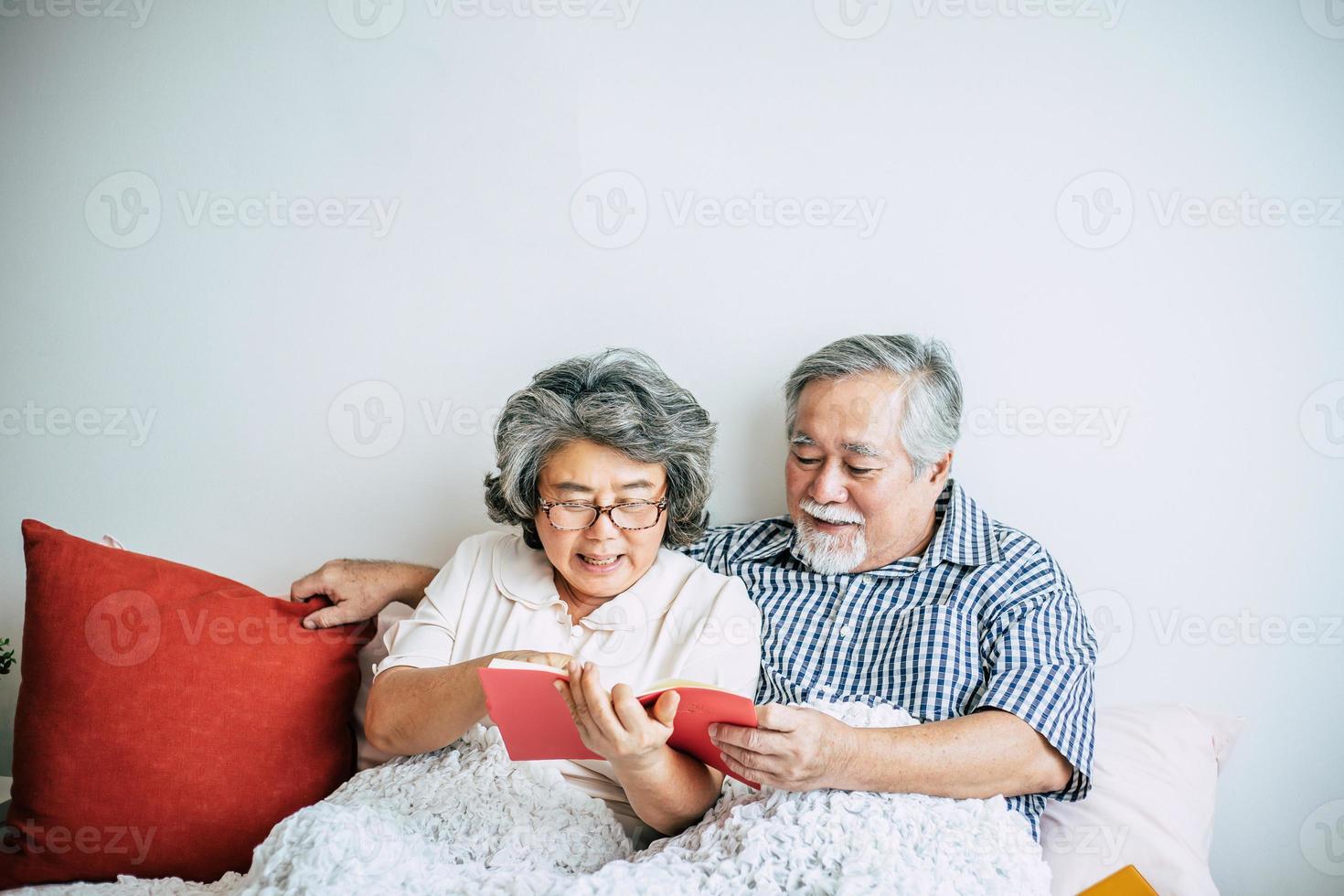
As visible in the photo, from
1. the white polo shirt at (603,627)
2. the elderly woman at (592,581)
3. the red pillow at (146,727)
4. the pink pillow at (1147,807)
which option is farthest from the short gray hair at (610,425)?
the pink pillow at (1147,807)

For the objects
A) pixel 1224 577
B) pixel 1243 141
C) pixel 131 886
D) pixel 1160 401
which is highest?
pixel 1243 141

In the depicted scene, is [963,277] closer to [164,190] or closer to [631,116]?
[631,116]

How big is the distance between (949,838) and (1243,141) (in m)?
1.76

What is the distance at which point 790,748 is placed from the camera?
143 centimetres

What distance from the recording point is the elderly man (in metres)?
1.72

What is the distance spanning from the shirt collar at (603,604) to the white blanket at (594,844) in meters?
0.30

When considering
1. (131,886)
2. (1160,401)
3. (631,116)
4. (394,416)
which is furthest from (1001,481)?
(131,886)

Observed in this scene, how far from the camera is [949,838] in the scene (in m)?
1.44

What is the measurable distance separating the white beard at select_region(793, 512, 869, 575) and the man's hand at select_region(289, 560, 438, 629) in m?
0.88

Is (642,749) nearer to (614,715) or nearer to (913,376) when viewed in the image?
(614,715)

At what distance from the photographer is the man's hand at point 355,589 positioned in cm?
202

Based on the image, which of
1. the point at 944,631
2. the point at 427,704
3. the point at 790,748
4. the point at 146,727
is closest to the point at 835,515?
the point at 944,631

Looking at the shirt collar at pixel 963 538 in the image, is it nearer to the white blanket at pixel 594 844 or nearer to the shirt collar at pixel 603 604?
the white blanket at pixel 594 844

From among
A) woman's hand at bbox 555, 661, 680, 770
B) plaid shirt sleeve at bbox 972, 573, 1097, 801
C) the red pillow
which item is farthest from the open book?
the red pillow
